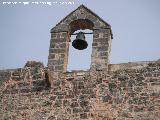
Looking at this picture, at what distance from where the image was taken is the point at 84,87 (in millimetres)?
9992

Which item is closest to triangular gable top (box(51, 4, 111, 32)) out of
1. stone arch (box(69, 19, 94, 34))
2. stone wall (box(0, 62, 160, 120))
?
stone arch (box(69, 19, 94, 34))

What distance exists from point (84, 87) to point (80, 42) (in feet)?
4.09

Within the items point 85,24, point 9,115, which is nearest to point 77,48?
point 85,24

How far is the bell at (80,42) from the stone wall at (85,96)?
80 centimetres

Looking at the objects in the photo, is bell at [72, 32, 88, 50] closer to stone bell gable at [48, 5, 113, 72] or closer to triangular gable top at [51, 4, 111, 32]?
stone bell gable at [48, 5, 113, 72]

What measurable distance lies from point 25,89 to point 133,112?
2.31 m

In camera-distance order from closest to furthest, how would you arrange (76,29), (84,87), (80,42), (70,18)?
(84,87)
(80,42)
(70,18)
(76,29)

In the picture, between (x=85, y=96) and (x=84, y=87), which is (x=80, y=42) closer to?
(x=84, y=87)

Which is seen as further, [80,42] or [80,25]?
[80,25]

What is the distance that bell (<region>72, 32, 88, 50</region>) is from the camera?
10805 mm

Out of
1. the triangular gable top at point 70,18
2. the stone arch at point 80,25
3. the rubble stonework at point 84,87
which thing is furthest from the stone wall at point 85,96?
the stone arch at point 80,25

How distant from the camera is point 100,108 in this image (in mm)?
9609

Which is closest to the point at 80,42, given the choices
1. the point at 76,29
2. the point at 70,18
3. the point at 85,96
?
the point at 76,29

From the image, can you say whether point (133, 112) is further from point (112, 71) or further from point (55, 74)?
point (55, 74)
